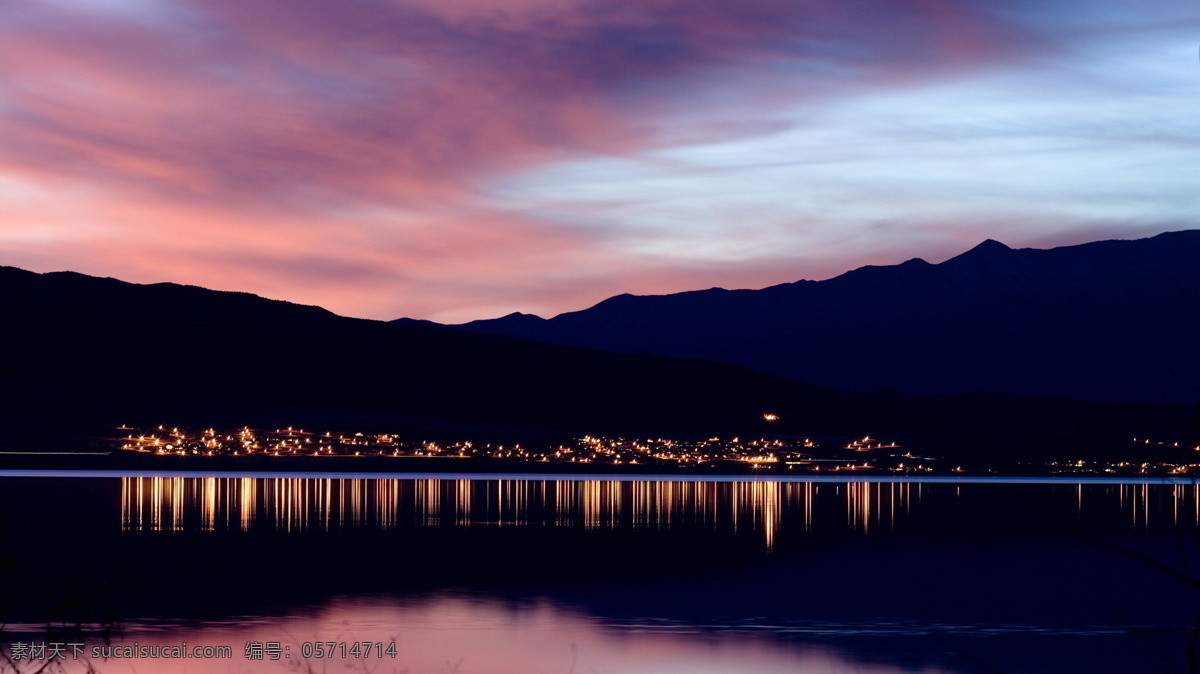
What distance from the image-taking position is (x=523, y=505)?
8625 centimetres

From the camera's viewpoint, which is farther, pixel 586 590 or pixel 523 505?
pixel 523 505

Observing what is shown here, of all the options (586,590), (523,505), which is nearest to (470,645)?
(586,590)

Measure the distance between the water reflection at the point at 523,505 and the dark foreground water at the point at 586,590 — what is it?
25.0 inches

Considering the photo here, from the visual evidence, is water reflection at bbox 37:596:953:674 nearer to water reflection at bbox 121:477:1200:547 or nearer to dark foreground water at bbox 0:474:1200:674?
dark foreground water at bbox 0:474:1200:674

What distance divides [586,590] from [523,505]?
4553cm

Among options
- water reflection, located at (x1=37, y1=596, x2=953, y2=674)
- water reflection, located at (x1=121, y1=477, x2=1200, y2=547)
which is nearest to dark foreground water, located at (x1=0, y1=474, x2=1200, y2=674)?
water reflection, located at (x1=37, y1=596, x2=953, y2=674)

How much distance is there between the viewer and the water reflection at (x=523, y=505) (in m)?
68.3

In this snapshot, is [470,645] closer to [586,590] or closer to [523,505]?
[586,590]

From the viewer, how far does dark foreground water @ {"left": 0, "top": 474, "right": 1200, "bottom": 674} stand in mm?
28094

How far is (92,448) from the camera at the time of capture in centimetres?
18650

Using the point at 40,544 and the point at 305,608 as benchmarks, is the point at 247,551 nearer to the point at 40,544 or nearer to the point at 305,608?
the point at 40,544

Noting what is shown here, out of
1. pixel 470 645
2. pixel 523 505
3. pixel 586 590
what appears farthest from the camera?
pixel 523 505

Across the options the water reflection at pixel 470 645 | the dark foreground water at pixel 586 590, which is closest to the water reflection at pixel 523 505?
the dark foreground water at pixel 586 590

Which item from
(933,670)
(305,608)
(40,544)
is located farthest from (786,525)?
(933,670)
